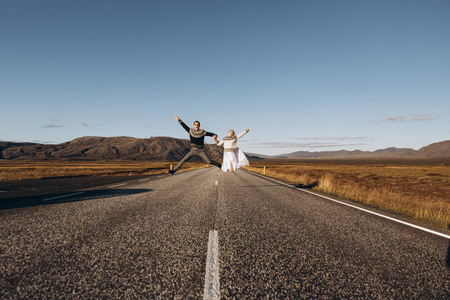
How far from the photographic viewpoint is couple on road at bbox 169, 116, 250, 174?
962 cm

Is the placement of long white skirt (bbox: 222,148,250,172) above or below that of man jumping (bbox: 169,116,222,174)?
below

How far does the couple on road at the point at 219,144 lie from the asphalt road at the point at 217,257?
4.86 m

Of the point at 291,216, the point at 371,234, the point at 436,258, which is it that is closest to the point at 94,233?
the point at 291,216

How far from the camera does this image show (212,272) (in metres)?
2.55

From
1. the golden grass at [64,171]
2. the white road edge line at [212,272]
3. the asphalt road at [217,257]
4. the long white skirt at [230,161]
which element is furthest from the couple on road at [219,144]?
the golden grass at [64,171]

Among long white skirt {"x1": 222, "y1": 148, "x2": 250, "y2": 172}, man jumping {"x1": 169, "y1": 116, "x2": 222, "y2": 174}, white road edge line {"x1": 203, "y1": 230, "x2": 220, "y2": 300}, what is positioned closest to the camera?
white road edge line {"x1": 203, "y1": 230, "x2": 220, "y2": 300}

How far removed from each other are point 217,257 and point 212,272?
397 mm

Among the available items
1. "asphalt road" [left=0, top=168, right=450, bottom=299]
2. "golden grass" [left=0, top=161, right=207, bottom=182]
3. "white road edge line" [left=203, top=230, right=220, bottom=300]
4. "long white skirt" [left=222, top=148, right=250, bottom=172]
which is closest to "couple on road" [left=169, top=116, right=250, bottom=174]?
"long white skirt" [left=222, top=148, right=250, bottom=172]

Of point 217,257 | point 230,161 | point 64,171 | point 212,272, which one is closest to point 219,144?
point 230,161

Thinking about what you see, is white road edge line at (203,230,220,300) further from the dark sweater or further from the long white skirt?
the long white skirt

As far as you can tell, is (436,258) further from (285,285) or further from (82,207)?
(82,207)

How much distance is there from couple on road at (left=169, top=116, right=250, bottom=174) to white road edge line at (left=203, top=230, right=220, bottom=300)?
19.5 feet

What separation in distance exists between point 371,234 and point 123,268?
13.4 feet

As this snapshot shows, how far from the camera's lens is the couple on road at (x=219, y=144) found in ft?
31.6
